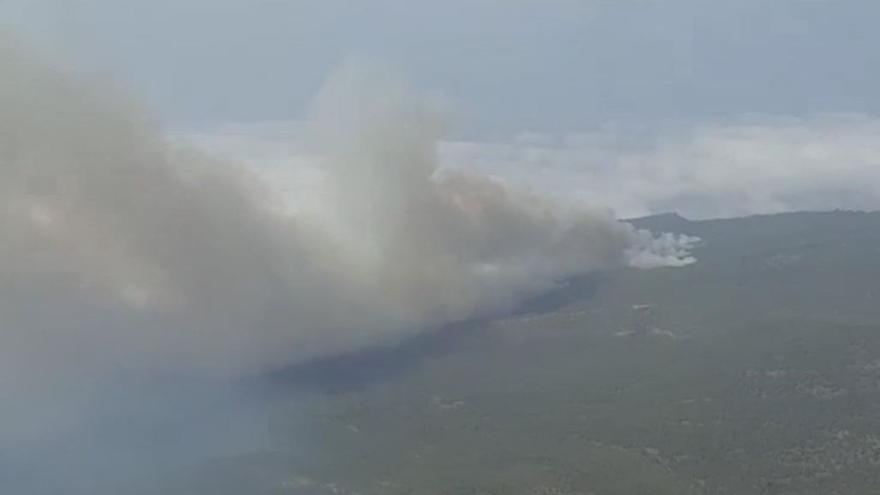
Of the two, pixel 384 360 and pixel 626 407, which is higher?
pixel 384 360

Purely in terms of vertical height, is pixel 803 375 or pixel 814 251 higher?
pixel 814 251

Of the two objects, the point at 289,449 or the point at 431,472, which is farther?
the point at 289,449

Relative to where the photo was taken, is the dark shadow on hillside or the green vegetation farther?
the dark shadow on hillside

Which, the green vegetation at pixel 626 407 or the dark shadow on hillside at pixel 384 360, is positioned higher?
the dark shadow on hillside at pixel 384 360

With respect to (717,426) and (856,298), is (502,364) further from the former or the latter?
(856,298)

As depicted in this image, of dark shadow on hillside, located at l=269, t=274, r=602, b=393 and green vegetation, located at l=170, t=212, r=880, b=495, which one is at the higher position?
dark shadow on hillside, located at l=269, t=274, r=602, b=393

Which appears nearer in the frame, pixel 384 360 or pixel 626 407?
pixel 626 407

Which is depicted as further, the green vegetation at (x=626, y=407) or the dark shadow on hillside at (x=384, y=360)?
the dark shadow on hillside at (x=384, y=360)

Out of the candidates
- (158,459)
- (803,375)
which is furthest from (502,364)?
(158,459)
